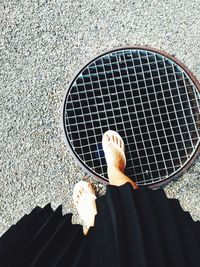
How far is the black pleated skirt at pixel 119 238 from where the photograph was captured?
4.99 feet

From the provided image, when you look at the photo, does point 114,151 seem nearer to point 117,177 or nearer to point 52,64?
point 117,177

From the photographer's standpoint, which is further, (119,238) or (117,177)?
(117,177)

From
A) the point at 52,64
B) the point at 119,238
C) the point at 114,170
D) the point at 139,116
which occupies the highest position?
the point at 52,64

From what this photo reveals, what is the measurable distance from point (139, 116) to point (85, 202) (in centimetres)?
58

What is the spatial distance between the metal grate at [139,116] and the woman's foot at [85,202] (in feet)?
0.33

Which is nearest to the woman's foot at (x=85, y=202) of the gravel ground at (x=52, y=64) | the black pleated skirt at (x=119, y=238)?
the gravel ground at (x=52, y=64)

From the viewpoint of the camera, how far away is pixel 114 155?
229cm

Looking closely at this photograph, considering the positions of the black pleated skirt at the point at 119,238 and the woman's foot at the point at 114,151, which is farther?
the woman's foot at the point at 114,151

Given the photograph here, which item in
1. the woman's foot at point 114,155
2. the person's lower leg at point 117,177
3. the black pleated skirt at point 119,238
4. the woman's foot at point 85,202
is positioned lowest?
the black pleated skirt at point 119,238

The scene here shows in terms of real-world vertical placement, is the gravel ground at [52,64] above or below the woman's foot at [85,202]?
above

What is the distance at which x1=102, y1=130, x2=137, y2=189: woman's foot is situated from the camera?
7.35ft

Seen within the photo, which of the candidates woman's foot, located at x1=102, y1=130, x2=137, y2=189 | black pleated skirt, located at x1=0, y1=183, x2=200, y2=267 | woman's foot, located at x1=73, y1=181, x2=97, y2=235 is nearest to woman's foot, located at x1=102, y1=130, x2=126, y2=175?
woman's foot, located at x1=102, y1=130, x2=137, y2=189

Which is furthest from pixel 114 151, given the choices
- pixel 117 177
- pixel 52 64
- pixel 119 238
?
pixel 119 238

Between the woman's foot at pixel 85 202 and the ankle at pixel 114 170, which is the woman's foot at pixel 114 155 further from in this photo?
the woman's foot at pixel 85 202
